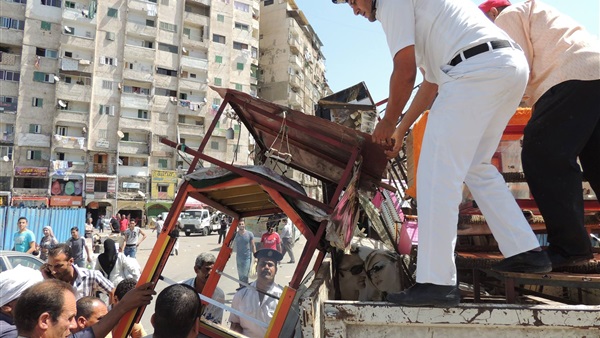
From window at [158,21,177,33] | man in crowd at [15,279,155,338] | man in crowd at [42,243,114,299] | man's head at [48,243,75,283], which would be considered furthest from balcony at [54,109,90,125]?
man in crowd at [15,279,155,338]

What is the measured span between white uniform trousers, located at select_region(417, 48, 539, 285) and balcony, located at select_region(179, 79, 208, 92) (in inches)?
1945

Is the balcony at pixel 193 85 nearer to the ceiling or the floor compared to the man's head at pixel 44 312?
nearer to the ceiling

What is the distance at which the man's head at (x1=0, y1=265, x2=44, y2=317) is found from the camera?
117 inches

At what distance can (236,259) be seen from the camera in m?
10.9

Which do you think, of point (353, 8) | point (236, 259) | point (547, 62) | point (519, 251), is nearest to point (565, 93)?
point (547, 62)

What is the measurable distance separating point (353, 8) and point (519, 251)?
1.40 m

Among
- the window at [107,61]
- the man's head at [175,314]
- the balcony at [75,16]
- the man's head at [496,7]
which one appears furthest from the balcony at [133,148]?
the man's head at [496,7]

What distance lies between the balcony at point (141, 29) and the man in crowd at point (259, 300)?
48.7 meters

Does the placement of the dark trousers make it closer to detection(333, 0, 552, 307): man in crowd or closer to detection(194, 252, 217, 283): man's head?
detection(333, 0, 552, 307): man in crowd

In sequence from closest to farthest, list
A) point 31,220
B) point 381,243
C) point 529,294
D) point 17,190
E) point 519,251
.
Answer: point 519,251
point 529,294
point 381,243
point 31,220
point 17,190

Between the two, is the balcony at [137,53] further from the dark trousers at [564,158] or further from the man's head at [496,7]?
the dark trousers at [564,158]

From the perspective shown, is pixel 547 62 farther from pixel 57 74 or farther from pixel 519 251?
pixel 57 74

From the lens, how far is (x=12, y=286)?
3.05 metres

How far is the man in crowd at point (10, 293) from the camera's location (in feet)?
9.30
